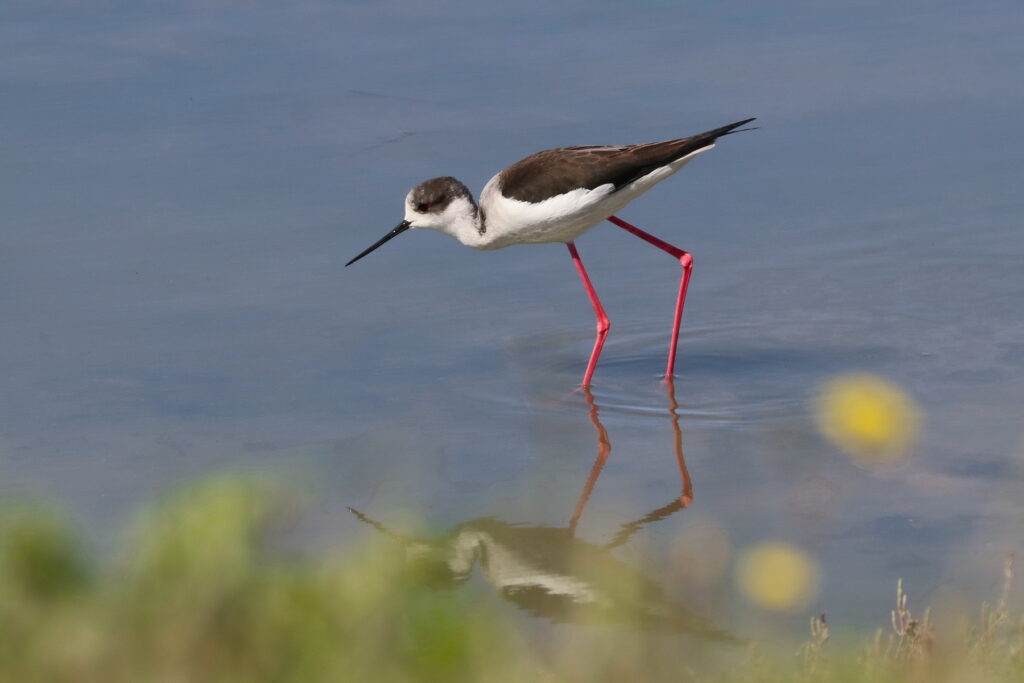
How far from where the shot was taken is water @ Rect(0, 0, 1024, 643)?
4930 millimetres

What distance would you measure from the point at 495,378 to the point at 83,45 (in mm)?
4067

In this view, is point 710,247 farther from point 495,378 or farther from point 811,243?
point 495,378

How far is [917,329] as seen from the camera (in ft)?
20.2

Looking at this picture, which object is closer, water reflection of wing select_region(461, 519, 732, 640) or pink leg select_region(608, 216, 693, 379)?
water reflection of wing select_region(461, 519, 732, 640)

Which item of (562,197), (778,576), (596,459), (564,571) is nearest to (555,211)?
(562,197)

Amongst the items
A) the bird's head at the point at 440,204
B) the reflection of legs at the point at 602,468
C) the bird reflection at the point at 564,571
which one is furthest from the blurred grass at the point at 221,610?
the bird's head at the point at 440,204

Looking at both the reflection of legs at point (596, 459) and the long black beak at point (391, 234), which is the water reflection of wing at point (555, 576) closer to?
the reflection of legs at point (596, 459)

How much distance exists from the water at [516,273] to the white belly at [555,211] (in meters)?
0.32

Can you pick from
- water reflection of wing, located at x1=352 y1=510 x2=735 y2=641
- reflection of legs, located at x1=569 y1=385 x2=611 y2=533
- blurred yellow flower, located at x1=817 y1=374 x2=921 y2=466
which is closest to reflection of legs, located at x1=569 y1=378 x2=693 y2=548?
reflection of legs, located at x1=569 y1=385 x2=611 y2=533

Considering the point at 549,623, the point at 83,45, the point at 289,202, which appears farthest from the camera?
the point at 83,45

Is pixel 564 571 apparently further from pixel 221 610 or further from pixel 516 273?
pixel 516 273

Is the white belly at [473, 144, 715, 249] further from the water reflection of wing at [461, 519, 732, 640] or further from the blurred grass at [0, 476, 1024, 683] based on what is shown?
the blurred grass at [0, 476, 1024, 683]

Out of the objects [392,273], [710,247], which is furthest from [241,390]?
[710,247]

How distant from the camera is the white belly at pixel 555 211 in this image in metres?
6.25
